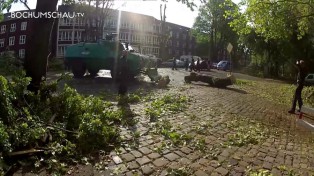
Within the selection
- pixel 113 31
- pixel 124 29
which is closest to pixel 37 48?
pixel 113 31

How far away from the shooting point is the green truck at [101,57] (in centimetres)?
1466

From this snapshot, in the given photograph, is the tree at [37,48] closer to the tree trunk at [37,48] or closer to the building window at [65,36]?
the tree trunk at [37,48]

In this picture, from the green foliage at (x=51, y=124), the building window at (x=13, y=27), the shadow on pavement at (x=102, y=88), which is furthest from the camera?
the building window at (x=13, y=27)

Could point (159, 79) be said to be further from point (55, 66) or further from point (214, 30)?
point (214, 30)

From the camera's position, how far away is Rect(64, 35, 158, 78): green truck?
14.7 metres

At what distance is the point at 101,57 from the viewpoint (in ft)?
48.3

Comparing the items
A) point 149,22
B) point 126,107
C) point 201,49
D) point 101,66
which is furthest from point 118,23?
point 126,107

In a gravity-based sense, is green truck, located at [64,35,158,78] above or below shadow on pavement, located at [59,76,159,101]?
above

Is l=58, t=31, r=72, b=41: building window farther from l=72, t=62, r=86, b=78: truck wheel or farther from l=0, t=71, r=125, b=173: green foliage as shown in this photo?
l=0, t=71, r=125, b=173: green foliage

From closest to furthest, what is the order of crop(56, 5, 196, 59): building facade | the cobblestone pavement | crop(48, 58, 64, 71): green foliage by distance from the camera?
1. the cobblestone pavement
2. crop(48, 58, 64, 71): green foliage
3. crop(56, 5, 196, 59): building facade

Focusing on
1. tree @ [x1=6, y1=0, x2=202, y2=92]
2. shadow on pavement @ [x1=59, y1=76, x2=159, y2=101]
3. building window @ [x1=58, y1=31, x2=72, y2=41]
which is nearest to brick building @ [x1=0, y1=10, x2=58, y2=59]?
building window @ [x1=58, y1=31, x2=72, y2=41]

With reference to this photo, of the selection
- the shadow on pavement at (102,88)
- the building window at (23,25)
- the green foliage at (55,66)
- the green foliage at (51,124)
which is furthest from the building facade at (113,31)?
the green foliage at (51,124)

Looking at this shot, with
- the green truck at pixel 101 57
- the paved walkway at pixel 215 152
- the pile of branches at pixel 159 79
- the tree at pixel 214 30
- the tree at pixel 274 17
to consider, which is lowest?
the paved walkway at pixel 215 152

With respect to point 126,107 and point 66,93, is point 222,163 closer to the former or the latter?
point 66,93
